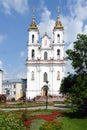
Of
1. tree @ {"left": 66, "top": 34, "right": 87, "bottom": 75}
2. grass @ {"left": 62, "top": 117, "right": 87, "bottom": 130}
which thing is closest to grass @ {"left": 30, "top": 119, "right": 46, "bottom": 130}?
grass @ {"left": 62, "top": 117, "right": 87, "bottom": 130}

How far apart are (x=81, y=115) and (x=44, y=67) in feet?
160

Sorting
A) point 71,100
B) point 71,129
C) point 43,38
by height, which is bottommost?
point 71,129

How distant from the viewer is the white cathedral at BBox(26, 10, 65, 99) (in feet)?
297

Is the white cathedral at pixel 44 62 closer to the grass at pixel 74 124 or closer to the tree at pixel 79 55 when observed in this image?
the tree at pixel 79 55

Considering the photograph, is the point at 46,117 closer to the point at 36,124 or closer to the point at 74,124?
the point at 74,124

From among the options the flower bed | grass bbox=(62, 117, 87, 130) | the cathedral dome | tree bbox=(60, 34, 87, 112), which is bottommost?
grass bbox=(62, 117, 87, 130)

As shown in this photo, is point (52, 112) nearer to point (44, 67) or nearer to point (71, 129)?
point (71, 129)

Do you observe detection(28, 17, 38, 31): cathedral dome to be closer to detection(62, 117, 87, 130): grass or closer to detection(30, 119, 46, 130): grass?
detection(62, 117, 87, 130): grass

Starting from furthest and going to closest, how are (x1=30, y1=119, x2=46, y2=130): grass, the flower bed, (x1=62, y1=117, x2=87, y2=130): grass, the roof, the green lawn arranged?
the roof, the flower bed, (x1=62, y1=117, x2=87, y2=130): grass, the green lawn, (x1=30, y1=119, x2=46, y2=130): grass

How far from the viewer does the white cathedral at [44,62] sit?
90.4 m

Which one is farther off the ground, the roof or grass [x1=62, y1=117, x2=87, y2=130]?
the roof

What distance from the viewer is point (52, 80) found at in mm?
90625

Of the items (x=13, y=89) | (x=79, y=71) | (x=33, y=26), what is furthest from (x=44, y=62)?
(x=79, y=71)

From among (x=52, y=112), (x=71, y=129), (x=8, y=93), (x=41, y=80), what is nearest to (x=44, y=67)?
(x=41, y=80)
